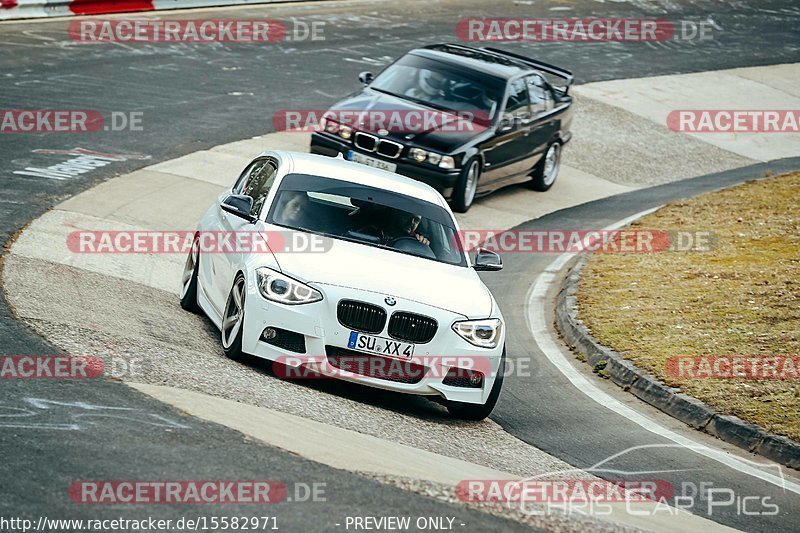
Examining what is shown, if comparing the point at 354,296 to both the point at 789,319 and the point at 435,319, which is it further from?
the point at 789,319

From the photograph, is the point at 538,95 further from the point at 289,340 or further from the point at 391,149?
the point at 289,340

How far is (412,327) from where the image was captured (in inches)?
339

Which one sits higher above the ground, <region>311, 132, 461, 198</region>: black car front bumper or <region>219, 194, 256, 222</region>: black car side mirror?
<region>219, 194, 256, 222</region>: black car side mirror

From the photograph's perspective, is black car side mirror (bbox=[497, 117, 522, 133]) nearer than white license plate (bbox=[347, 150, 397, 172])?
No

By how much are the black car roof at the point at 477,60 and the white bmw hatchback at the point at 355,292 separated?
7947 millimetres

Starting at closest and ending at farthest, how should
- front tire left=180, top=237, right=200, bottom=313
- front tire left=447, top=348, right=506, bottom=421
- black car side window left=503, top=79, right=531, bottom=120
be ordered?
1. front tire left=447, top=348, right=506, bottom=421
2. front tire left=180, top=237, right=200, bottom=313
3. black car side window left=503, top=79, right=531, bottom=120

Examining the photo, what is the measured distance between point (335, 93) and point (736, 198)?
737cm

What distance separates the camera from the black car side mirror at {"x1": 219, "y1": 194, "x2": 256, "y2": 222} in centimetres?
972

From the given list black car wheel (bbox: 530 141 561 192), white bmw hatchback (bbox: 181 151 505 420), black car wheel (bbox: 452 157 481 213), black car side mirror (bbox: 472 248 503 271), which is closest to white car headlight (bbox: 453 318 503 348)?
white bmw hatchback (bbox: 181 151 505 420)

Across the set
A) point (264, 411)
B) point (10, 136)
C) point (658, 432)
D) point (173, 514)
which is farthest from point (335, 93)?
point (173, 514)

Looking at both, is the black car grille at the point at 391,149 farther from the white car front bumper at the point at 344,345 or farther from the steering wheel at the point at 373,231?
the white car front bumper at the point at 344,345

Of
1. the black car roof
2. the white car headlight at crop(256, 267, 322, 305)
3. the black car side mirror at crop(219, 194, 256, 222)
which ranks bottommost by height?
the white car headlight at crop(256, 267, 322, 305)

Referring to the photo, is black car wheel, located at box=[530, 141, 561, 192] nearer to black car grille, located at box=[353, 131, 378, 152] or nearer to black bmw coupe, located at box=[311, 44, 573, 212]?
black bmw coupe, located at box=[311, 44, 573, 212]

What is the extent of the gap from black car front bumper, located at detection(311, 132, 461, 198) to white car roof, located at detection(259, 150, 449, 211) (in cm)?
495
